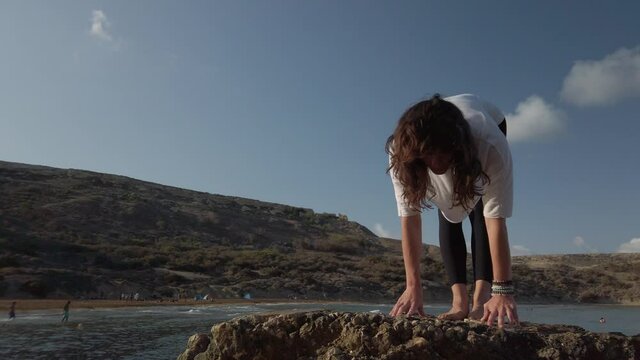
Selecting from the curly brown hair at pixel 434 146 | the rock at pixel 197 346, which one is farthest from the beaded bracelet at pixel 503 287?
the rock at pixel 197 346

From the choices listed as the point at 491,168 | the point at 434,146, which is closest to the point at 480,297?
the point at 491,168

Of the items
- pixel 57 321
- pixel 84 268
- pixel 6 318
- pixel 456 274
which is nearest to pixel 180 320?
pixel 57 321

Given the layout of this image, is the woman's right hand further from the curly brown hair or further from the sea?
the sea

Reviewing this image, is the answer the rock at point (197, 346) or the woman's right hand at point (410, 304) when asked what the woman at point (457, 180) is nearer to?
the woman's right hand at point (410, 304)

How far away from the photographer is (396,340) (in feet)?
9.18

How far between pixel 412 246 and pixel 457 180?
1.98 feet

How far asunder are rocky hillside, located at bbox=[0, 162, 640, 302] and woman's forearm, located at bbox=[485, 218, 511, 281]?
35.4 metres

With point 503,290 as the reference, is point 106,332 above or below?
below

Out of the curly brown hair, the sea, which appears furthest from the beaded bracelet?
the sea

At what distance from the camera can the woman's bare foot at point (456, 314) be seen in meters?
3.23

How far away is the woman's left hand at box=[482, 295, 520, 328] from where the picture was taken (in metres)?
2.82

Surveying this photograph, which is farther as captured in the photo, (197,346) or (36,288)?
(36,288)

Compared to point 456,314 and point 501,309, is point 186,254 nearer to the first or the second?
point 456,314

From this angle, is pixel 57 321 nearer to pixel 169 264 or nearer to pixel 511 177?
pixel 169 264
